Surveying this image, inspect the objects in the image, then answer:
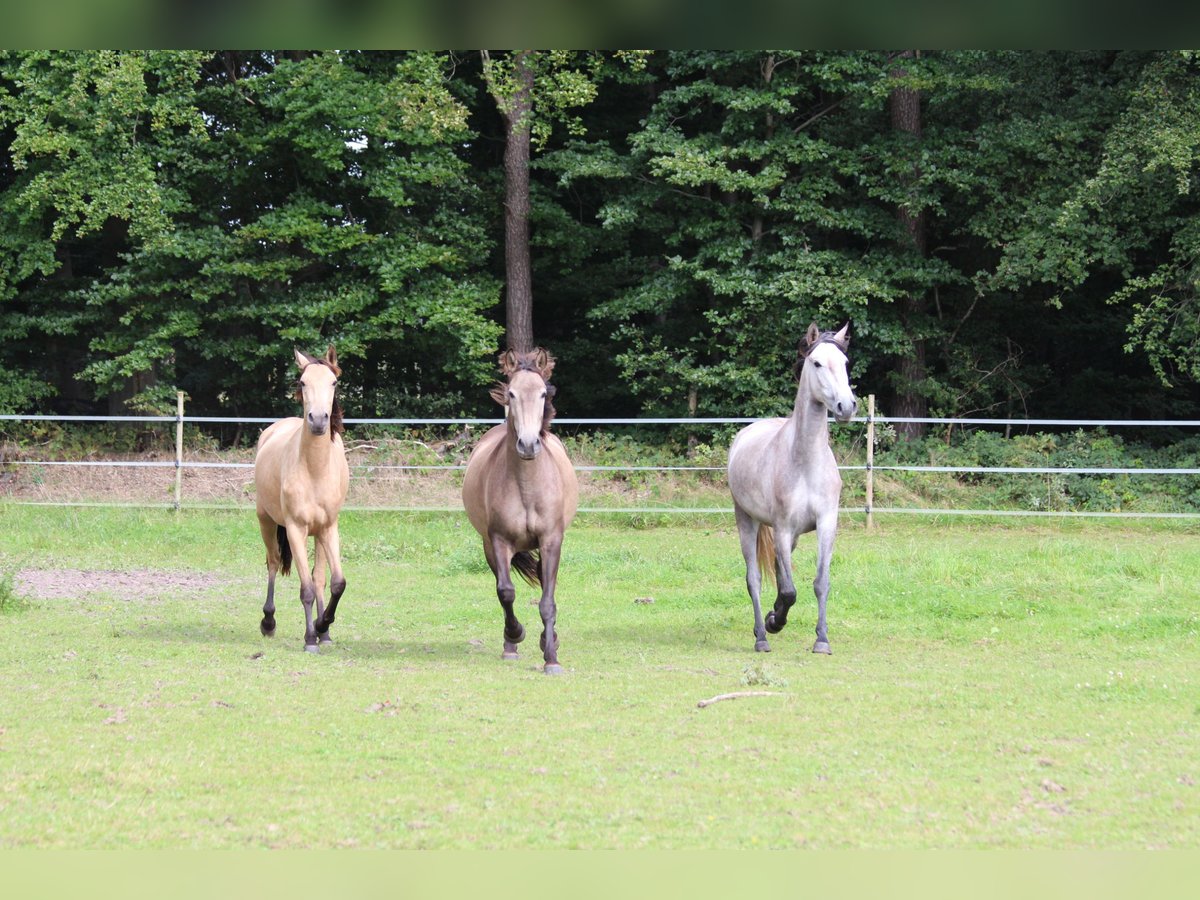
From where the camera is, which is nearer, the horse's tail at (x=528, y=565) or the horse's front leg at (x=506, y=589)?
the horse's front leg at (x=506, y=589)

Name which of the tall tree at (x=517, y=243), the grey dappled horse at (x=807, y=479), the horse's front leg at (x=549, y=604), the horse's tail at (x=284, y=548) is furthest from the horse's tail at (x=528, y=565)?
the tall tree at (x=517, y=243)

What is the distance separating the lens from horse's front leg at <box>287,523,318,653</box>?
8.34 metres

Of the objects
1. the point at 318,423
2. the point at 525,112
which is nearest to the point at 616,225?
the point at 525,112

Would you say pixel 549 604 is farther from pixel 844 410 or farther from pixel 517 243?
pixel 517 243


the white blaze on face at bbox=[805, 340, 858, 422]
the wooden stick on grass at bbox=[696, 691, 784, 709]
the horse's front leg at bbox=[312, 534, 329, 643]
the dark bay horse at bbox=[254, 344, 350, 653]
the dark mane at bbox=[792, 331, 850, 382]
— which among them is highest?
the dark mane at bbox=[792, 331, 850, 382]

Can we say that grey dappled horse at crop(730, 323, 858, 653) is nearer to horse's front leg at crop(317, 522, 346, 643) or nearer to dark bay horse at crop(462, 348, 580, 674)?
dark bay horse at crop(462, 348, 580, 674)

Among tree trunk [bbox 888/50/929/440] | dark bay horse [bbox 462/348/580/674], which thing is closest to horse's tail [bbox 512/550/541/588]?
dark bay horse [bbox 462/348/580/674]

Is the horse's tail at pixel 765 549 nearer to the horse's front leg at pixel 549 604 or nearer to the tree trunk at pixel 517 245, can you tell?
the horse's front leg at pixel 549 604

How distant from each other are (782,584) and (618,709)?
2.40m

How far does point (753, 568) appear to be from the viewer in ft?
29.4

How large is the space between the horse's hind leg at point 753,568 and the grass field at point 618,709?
→ 19 centimetres

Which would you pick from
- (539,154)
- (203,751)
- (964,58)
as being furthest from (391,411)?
(203,751)

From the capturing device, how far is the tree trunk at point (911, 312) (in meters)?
20.6

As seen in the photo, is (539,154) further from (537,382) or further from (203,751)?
(203,751)
